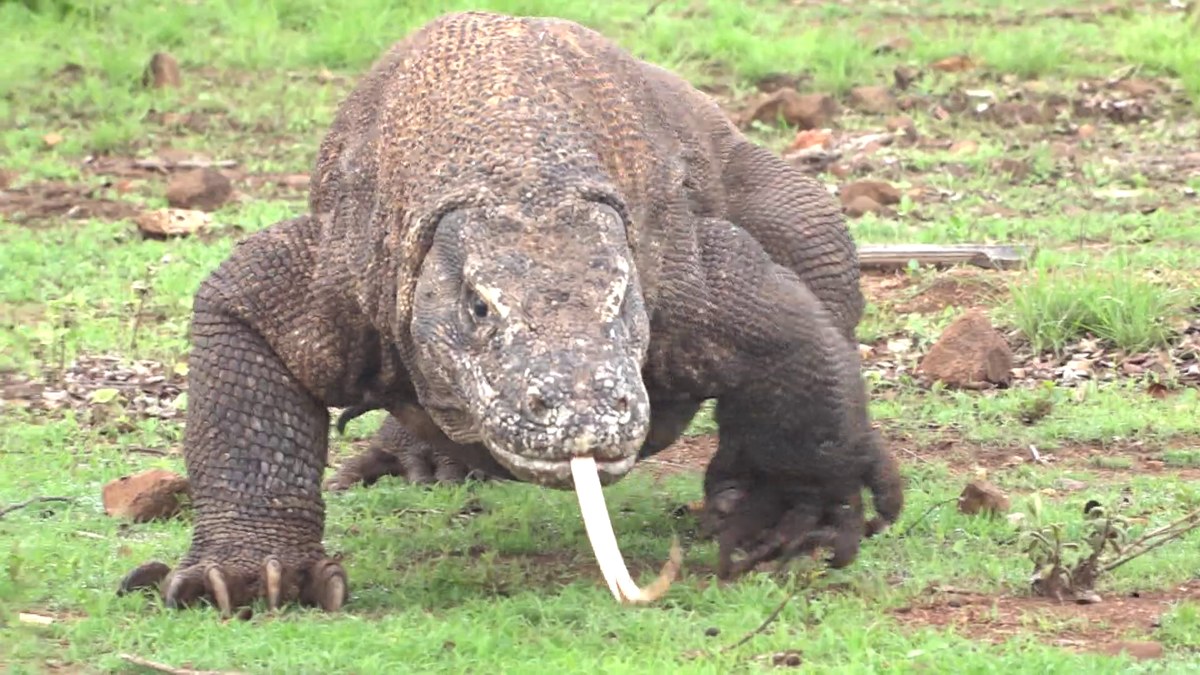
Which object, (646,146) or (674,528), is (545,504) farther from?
(646,146)

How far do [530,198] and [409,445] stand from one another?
1.77 m

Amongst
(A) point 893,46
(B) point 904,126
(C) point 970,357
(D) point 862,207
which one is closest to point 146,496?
(C) point 970,357

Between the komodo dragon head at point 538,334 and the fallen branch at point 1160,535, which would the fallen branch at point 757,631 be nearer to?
the komodo dragon head at point 538,334

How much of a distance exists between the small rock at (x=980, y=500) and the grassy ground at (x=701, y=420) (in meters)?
0.06

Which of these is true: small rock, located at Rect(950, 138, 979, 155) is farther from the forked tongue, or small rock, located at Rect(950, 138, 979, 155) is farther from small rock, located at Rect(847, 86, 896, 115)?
the forked tongue

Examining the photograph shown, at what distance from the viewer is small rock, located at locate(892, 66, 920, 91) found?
10289 millimetres

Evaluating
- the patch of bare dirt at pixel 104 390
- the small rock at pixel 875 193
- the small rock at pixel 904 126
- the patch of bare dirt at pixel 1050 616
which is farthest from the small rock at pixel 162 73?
the patch of bare dirt at pixel 1050 616

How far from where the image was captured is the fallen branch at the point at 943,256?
7110 mm

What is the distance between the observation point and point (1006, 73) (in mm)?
Answer: 10508

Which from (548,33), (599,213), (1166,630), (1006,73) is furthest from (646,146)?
(1006,73)

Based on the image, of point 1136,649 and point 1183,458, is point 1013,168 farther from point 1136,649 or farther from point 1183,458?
point 1136,649

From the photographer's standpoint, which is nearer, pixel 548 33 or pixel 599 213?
pixel 599 213

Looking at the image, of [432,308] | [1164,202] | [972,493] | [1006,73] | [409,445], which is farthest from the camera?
[1006,73]

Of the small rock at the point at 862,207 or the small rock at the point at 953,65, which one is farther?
the small rock at the point at 953,65
